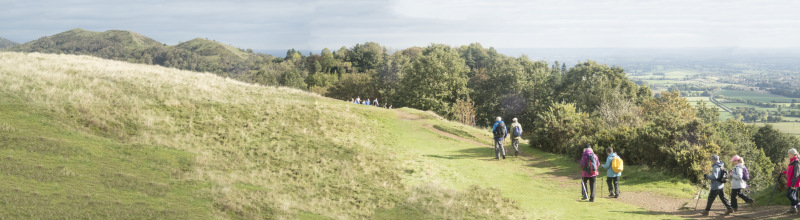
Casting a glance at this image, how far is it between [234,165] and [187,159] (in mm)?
1660

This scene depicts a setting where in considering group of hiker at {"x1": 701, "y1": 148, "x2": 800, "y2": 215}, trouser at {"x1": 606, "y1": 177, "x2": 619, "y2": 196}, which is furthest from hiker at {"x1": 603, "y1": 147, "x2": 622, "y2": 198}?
group of hiker at {"x1": 701, "y1": 148, "x2": 800, "y2": 215}

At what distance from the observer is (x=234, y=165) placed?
1739cm

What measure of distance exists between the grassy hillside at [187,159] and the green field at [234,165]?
6 centimetres

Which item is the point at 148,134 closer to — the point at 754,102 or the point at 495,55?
the point at 495,55

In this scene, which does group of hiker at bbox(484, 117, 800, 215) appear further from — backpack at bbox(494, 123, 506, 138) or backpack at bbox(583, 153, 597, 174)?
backpack at bbox(494, 123, 506, 138)

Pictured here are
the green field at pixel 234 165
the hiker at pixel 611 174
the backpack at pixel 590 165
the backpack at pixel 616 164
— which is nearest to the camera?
the green field at pixel 234 165

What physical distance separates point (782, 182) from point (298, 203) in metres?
15.3

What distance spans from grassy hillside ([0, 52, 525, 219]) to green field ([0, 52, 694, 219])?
0.06m

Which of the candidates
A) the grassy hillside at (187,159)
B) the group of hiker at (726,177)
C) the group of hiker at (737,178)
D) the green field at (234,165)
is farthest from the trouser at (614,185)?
the grassy hillside at (187,159)

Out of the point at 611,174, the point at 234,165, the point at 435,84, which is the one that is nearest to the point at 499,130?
the point at 611,174

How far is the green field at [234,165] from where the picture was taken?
41.3 ft

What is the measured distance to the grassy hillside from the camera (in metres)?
12.3

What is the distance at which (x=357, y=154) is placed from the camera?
21594 millimetres

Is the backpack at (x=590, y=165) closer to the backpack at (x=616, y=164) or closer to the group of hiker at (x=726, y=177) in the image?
the group of hiker at (x=726, y=177)
